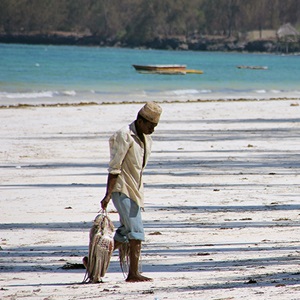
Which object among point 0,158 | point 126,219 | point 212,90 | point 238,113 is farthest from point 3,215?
point 212,90

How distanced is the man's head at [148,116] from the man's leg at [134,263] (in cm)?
77

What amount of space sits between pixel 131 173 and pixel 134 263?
614mm

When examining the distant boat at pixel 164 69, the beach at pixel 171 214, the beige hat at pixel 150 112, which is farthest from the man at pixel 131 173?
the distant boat at pixel 164 69

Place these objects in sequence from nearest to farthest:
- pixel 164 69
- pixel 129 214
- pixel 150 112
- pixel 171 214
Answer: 1. pixel 150 112
2. pixel 129 214
3. pixel 171 214
4. pixel 164 69

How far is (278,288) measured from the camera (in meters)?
7.10

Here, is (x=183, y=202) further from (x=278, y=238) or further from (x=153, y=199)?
(x=278, y=238)

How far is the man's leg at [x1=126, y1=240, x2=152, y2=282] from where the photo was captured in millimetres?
7645

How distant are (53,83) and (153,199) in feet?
140

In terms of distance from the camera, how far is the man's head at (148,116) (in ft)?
24.6

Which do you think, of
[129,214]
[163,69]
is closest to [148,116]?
[129,214]

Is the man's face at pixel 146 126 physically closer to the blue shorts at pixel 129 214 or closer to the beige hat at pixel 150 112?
the beige hat at pixel 150 112

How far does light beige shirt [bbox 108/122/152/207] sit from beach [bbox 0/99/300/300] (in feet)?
2.11

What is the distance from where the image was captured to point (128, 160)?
759 centimetres

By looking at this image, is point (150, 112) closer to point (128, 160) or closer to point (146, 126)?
point (146, 126)
